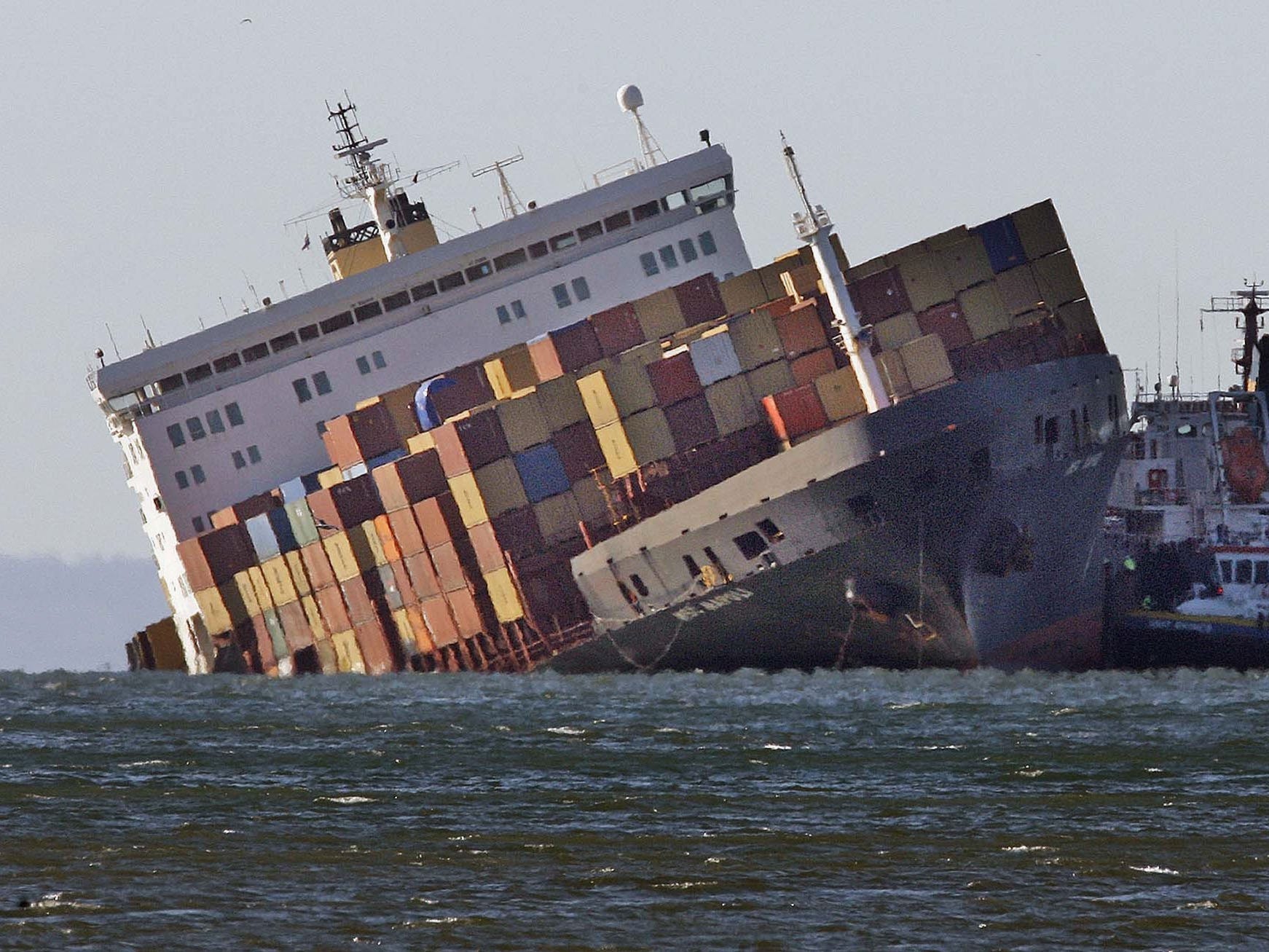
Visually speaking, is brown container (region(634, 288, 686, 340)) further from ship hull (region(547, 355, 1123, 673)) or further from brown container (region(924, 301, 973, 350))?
ship hull (region(547, 355, 1123, 673))

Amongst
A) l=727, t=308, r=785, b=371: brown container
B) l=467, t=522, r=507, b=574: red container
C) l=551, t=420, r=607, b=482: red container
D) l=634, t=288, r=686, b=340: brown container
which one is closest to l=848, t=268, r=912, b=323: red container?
l=727, t=308, r=785, b=371: brown container

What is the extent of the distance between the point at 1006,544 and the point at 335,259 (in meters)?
24.5

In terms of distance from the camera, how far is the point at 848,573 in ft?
124

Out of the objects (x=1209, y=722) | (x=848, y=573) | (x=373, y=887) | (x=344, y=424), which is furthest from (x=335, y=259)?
(x=373, y=887)

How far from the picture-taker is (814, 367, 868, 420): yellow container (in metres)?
40.3

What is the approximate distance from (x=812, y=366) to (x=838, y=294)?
2.80 m

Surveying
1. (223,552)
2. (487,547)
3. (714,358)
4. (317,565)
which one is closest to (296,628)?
(317,565)

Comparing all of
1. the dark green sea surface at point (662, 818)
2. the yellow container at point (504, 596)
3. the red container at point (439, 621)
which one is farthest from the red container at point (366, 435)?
the dark green sea surface at point (662, 818)

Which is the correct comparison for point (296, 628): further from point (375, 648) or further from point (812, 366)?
point (812, 366)

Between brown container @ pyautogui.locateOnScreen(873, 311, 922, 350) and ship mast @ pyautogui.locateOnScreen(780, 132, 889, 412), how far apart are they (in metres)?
2.69

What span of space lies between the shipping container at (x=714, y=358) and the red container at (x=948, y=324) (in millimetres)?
3900

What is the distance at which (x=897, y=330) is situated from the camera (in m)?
42.7

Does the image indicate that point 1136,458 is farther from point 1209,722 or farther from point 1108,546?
point 1209,722

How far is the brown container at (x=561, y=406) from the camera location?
41.8m
